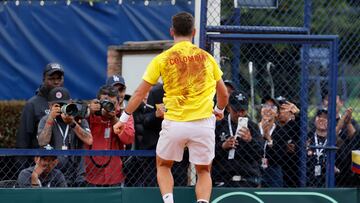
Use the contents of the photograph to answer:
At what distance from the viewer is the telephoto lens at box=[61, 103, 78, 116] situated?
949 cm

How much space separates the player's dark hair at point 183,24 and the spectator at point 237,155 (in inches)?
55.6

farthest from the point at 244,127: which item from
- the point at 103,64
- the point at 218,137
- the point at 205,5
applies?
the point at 103,64

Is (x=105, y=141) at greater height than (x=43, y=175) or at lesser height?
greater

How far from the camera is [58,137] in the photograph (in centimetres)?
978

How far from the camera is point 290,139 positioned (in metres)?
10.4

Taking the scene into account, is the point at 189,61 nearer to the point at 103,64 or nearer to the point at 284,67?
the point at 284,67

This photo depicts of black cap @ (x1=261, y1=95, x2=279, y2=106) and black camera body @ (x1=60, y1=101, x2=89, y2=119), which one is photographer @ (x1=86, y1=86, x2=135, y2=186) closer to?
black camera body @ (x1=60, y1=101, x2=89, y2=119)

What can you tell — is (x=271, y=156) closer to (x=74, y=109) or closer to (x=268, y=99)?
(x=268, y=99)

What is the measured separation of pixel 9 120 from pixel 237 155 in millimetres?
5390

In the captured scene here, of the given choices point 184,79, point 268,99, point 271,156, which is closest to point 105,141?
point 184,79

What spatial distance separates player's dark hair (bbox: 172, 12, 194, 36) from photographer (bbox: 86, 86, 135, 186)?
128 cm

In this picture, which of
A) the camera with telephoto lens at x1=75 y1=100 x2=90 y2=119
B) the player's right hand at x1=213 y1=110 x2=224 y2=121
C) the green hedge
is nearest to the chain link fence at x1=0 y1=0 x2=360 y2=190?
the camera with telephoto lens at x1=75 y1=100 x2=90 y2=119

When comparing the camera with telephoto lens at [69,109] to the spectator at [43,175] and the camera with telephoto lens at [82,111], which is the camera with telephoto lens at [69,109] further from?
the spectator at [43,175]

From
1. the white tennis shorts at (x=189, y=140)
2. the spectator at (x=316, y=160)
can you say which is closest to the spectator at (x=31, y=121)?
the white tennis shorts at (x=189, y=140)
